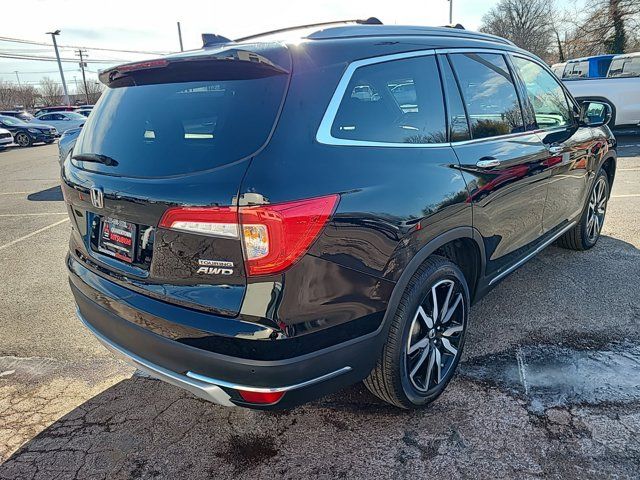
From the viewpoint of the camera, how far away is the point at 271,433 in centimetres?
248

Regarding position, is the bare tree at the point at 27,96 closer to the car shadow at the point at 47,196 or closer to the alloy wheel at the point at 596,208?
the car shadow at the point at 47,196

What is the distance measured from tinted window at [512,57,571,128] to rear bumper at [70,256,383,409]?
2331 millimetres

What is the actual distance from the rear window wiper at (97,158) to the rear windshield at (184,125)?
2 cm

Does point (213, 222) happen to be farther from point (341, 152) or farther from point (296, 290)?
point (341, 152)

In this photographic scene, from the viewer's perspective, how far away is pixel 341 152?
1966mm

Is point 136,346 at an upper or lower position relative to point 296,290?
lower

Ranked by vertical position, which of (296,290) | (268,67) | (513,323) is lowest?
(513,323)

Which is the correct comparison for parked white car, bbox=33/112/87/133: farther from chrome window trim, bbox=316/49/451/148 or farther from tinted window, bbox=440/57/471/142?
chrome window trim, bbox=316/49/451/148

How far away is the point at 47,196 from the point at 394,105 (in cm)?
836

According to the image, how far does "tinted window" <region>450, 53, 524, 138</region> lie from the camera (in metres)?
2.78

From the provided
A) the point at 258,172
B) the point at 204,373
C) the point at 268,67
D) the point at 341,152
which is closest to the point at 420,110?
the point at 341,152

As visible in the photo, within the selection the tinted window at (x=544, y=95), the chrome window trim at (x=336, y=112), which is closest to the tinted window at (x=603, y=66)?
the tinted window at (x=544, y=95)

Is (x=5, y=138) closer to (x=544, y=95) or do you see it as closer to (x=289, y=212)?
(x=544, y=95)

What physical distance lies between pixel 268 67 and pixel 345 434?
1.76 metres
